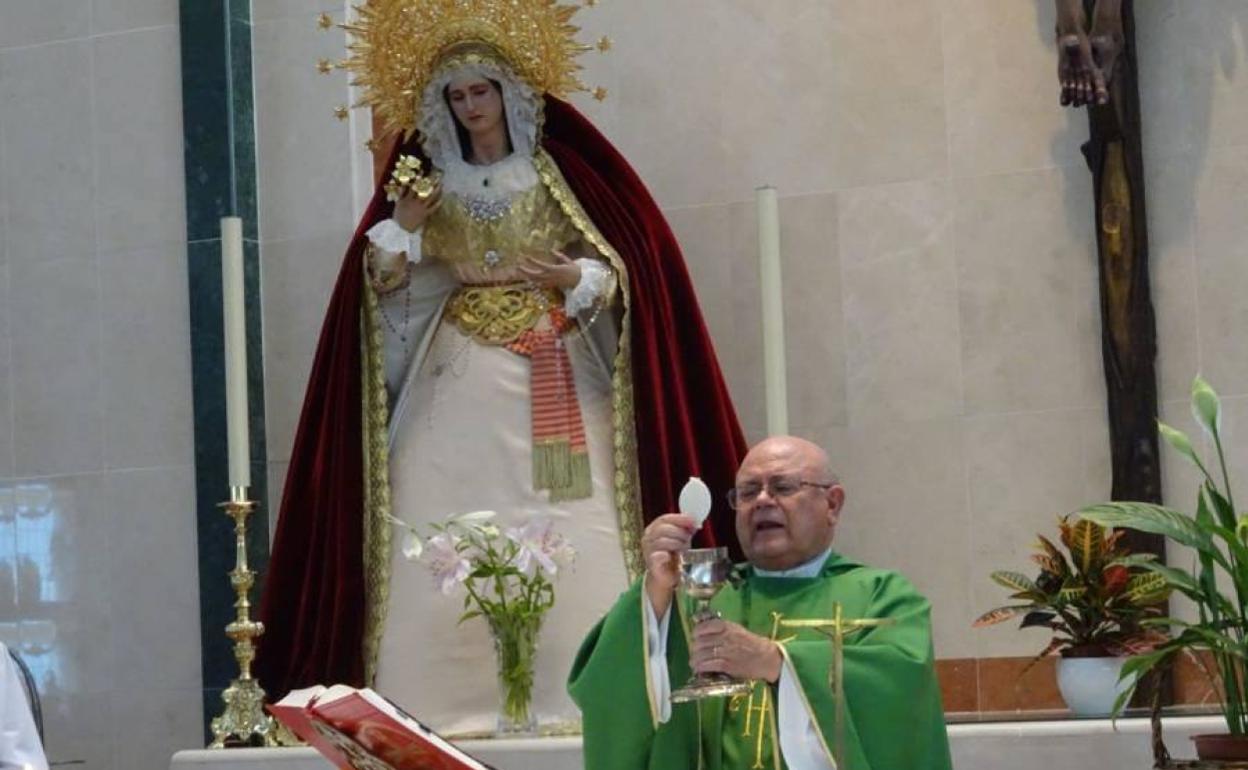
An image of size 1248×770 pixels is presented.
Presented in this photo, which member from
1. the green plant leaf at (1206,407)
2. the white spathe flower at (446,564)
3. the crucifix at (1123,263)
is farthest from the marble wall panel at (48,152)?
the green plant leaf at (1206,407)

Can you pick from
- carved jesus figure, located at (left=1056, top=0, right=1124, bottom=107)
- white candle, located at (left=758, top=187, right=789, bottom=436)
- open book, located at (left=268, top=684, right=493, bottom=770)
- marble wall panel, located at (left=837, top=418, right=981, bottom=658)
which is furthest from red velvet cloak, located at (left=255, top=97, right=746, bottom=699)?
open book, located at (left=268, top=684, right=493, bottom=770)

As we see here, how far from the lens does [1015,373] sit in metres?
7.33

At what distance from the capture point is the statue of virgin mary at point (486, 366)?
686cm

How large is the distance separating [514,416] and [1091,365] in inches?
65.4

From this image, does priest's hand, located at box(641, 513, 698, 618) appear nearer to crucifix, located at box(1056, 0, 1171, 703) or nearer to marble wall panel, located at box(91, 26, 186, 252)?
crucifix, located at box(1056, 0, 1171, 703)

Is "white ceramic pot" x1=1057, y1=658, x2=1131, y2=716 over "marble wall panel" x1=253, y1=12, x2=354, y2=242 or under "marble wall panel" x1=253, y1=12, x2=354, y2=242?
under

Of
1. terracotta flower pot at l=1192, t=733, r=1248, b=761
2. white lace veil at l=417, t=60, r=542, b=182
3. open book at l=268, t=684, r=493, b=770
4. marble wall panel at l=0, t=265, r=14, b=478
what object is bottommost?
terracotta flower pot at l=1192, t=733, r=1248, b=761

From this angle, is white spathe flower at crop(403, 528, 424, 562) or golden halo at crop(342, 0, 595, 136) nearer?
white spathe flower at crop(403, 528, 424, 562)

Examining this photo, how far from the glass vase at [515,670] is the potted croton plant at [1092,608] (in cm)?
119

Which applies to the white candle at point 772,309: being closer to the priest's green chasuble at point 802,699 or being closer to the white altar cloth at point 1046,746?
the priest's green chasuble at point 802,699

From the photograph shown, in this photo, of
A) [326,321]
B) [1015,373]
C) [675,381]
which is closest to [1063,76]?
[1015,373]

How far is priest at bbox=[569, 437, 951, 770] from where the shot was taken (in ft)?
17.9

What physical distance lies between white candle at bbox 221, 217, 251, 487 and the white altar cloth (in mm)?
1168

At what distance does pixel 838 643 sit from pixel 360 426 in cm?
206
